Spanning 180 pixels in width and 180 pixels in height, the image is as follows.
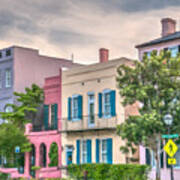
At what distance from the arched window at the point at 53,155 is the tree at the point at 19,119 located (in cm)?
219

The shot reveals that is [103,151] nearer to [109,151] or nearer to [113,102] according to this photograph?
[109,151]

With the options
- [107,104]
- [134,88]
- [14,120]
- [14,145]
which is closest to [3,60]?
[14,120]

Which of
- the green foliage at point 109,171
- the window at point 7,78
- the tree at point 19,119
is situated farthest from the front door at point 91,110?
the window at point 7,78

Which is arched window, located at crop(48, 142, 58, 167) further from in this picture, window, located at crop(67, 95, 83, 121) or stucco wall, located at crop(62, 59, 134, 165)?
window, located at crop(67, 95, 83, 121)

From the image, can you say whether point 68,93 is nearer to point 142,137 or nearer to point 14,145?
point 14,145

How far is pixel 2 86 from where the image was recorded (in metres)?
47.8

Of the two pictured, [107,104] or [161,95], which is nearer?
[161,95]

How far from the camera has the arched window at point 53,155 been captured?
40.6 metres

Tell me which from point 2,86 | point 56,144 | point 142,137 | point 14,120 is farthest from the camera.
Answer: point 2,86

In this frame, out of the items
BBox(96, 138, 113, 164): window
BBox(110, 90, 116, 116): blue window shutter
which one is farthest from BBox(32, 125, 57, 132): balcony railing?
BBox(110, 90, 116, 116): blue window shutter

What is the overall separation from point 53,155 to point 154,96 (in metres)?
13.1

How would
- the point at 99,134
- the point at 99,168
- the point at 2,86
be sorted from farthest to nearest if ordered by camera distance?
the point at 2,86 → the point at 99,134 → the point at 99,168

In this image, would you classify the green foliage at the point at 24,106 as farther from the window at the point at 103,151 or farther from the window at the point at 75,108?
the window at the point at 103,151

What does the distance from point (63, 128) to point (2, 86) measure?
386 inches
